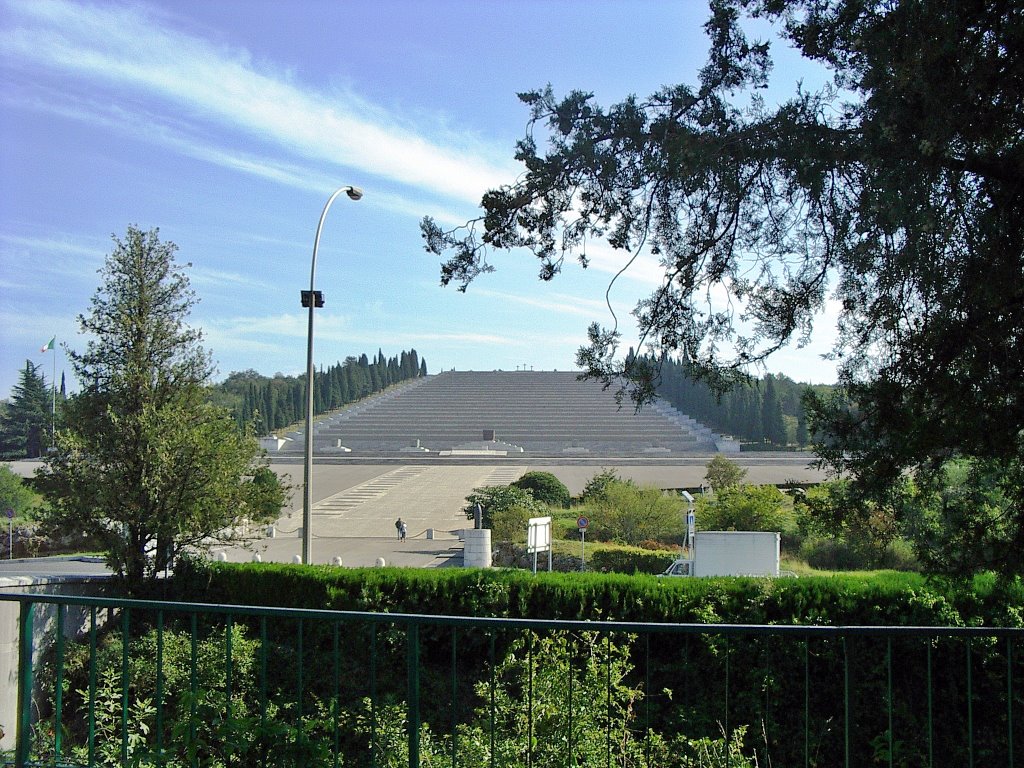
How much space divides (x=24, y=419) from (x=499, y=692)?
2446 inches

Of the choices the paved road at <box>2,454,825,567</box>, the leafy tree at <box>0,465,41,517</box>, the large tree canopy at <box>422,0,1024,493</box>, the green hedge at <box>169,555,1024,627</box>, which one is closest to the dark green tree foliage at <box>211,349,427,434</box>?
the paved road at <box>2,454,825,567</box>

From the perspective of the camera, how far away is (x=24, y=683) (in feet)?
13.1

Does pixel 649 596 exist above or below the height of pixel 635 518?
above

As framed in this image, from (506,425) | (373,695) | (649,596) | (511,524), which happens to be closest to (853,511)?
(373,695)

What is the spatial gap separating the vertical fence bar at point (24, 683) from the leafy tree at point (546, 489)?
2753 cm

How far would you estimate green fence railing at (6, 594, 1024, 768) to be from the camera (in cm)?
366

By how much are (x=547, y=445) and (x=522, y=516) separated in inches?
1706

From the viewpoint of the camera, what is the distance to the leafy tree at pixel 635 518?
25.1 meters

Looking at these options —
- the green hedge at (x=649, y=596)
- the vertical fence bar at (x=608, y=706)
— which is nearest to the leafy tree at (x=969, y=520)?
the vertical fence bar at (x=608, y=706)

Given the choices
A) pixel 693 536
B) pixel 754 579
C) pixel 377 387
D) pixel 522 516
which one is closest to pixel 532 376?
pixel 377 387

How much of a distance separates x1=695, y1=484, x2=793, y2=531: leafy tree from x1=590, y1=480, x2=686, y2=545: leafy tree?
5.62ft

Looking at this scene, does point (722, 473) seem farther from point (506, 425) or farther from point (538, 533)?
point (506, 425)

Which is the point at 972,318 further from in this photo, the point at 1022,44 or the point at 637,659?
the point at 637,659

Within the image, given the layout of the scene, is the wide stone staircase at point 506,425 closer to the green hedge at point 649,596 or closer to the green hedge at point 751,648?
the green hedge at point 649,596
